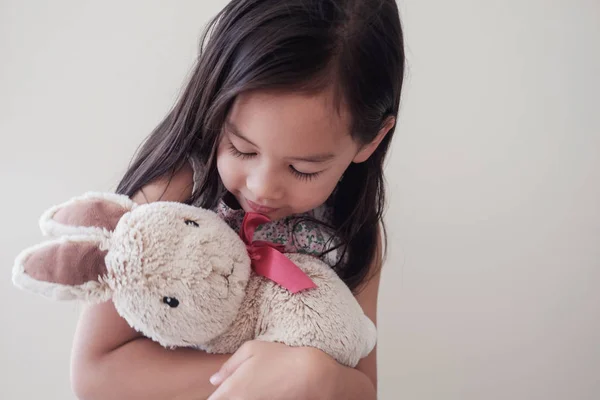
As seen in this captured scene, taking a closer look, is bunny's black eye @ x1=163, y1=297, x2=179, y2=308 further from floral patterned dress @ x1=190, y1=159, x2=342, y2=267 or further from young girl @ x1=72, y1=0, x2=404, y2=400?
floral patterned dress @ x1=190, y1=159, x2=342, y2=267

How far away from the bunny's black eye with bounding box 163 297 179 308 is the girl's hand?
0.08 metres

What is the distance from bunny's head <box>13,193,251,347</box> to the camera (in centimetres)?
42

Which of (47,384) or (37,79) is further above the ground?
(37,79)

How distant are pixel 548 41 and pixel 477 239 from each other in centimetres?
43

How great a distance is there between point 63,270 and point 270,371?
0.20 m

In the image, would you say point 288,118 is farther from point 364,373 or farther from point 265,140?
point 364,373

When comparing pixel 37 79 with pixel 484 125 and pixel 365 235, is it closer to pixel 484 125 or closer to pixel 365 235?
pixel 365 235

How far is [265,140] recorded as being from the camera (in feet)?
1.69

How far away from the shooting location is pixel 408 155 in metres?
1.09

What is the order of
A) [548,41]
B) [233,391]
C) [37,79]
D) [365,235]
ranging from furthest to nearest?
[548,41] < [37,79] < [365,235] < [233,391]

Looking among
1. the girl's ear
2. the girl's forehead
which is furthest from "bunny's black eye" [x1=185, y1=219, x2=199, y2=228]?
the girl's ear

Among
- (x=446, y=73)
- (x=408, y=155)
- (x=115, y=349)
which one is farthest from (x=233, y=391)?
(x=446, y=73)

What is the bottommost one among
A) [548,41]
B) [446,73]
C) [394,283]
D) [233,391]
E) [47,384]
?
[47,384]

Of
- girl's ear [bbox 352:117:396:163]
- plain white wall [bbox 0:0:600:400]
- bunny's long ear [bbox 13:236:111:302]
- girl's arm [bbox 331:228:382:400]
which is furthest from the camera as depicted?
plain white wall [bbox 0:0:600:400]
